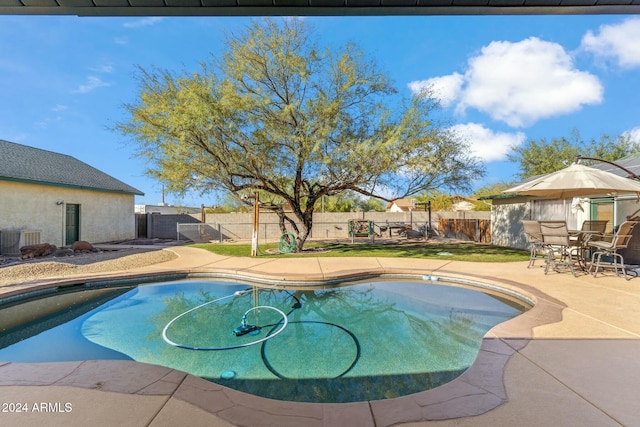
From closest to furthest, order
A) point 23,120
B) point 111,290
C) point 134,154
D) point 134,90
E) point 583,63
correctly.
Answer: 1. point 111,290
2. point 134,90
3. point 134,154
4. point 23,120
5. point 583,63

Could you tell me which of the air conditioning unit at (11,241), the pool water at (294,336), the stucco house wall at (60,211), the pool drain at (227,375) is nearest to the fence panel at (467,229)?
the pool water at (294,336)

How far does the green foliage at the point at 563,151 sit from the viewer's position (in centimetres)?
1780

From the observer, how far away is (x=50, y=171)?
12133mm

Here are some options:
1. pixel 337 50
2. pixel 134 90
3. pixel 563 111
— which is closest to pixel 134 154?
pixel 134 90

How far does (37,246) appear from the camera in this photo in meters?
9.20

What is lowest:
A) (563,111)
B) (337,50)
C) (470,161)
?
(470,161)

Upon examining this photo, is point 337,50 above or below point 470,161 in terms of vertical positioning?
above

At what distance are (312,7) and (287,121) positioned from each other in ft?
25.0

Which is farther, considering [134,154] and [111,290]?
[134,154]

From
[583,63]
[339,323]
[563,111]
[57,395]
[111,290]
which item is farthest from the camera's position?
[563,111]

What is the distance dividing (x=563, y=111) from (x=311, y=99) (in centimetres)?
1747

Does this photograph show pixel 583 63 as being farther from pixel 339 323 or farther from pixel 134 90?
pixel 134 90

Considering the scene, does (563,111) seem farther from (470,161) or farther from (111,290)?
(111,290)

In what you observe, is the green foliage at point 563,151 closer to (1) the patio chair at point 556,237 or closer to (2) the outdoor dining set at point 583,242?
(2) the outdoor dining set at point 583,242
